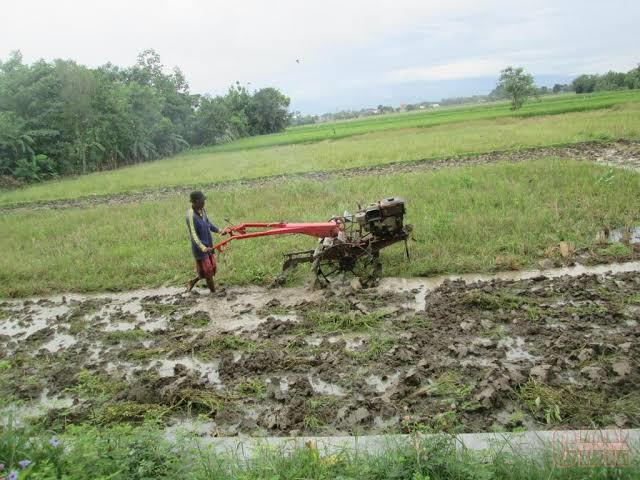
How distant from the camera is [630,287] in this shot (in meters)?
5.54

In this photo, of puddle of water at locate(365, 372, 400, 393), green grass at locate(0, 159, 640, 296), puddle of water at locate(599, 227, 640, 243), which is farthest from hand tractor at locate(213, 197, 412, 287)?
puddle of water at locate(599, 227, 640, 243)

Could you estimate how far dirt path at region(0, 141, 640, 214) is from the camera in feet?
45.6

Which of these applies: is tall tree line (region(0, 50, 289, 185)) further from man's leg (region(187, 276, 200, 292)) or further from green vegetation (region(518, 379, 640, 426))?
green vegetation (region(518, 379, 640, 426))

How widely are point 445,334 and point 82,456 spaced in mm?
3330

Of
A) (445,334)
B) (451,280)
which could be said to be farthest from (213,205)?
(445,334)

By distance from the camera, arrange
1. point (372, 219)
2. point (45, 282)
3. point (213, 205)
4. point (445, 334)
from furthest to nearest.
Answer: point (213, 205) < point (45, 282) < point (372, 219) < point (445, 334)

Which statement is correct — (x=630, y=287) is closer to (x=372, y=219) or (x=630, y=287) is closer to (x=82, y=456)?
(x=372, y=219)

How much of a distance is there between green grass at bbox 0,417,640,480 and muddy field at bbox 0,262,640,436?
1.69 ft

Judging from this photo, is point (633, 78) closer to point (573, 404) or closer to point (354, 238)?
point (354, 238)

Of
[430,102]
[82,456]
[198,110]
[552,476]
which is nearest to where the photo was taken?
[552,476]

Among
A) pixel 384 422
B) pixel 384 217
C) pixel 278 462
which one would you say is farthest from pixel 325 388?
pixel 384 217

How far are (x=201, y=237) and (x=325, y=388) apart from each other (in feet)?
10.4

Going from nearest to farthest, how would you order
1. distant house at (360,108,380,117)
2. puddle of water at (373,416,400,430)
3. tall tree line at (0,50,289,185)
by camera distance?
puddle of water at (373,416,400,430) → tall tree line at (0,50,289,185) → distant house at (360,108,380,117)

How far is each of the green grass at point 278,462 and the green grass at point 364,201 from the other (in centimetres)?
419
